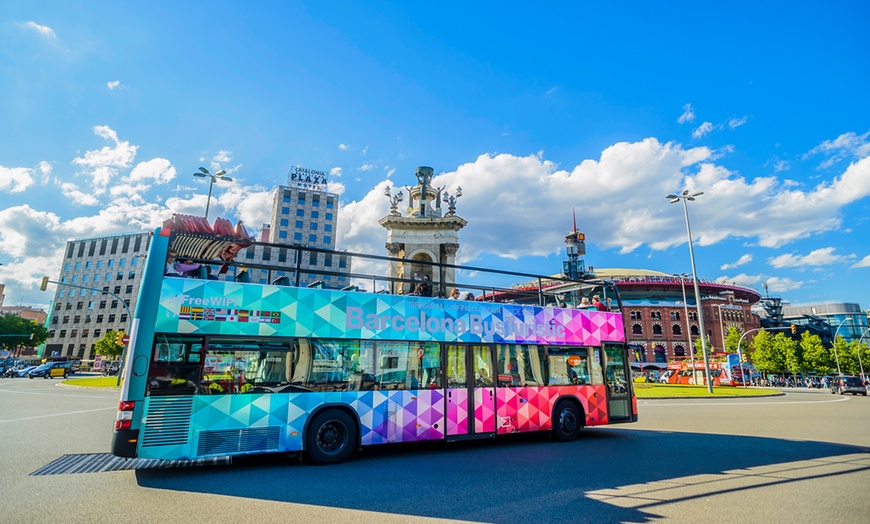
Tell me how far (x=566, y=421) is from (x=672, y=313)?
7733 cm

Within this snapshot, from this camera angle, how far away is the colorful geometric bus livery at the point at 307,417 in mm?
7066

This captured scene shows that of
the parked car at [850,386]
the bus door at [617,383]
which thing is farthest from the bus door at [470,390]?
the parked car at [850,386]

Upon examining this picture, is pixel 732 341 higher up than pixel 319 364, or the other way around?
pixel 732 341

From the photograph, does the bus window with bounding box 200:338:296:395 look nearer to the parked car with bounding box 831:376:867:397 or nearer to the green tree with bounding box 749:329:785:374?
the parked car with bounding box 831:376:867:397

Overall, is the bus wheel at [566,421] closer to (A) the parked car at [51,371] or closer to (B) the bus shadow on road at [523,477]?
(B) the bus shadow on road at [523,477]

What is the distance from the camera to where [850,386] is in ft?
120

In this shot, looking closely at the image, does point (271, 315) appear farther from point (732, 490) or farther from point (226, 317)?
point (732, 490)

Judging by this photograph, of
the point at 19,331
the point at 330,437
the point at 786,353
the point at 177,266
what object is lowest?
the point at 330,437

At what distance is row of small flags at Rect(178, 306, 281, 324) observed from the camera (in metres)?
7.49

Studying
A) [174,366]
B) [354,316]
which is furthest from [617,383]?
[174,366]

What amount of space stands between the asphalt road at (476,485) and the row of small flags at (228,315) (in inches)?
98.3

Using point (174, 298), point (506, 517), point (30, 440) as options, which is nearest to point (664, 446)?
point (506, 517)

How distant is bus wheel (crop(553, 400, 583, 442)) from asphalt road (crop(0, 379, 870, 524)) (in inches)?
15.6

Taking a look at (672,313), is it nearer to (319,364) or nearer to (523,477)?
(523,477)
